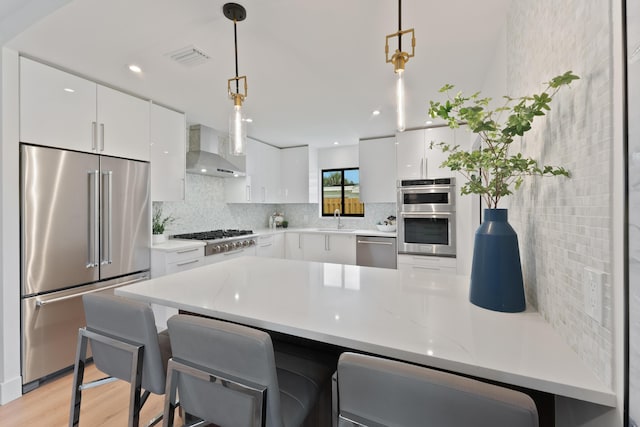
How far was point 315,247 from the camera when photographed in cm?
472

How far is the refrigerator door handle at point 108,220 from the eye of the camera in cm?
243

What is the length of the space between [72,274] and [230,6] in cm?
225

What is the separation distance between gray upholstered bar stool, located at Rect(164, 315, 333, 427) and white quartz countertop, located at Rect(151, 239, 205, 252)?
2.05 meters

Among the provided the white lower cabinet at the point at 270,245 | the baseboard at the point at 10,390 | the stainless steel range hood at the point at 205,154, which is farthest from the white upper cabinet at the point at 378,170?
the baseboard at the point at 10,390

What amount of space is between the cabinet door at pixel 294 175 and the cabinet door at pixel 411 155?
1.67 meters

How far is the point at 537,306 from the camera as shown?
42.3 inches

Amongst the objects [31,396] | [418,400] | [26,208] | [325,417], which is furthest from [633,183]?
[31,396]

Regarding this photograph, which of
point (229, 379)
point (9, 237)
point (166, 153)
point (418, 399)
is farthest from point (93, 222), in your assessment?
point (418, 399)

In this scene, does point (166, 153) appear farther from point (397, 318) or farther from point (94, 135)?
point (397, 318)

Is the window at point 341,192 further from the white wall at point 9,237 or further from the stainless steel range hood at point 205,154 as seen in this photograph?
the white wall at point 9,237

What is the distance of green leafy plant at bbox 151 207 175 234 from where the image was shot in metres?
3.26

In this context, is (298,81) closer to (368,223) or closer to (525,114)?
(525,114)

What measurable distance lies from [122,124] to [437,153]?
3575 mm

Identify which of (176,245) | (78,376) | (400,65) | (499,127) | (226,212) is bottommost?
(78,376)
